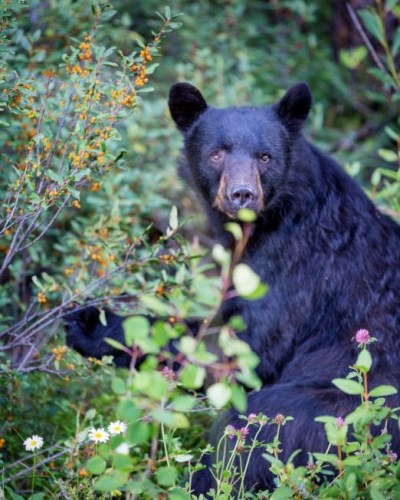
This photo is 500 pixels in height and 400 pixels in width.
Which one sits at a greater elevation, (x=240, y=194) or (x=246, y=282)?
(x=246, y=282)

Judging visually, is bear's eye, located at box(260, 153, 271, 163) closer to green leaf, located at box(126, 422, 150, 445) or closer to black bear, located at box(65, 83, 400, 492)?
black bear, located at box(65, 83, 400, 492)

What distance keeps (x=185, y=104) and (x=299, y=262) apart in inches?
48.1

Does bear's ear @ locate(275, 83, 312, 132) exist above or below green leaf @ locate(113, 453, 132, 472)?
above

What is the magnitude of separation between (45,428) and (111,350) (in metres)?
0.61

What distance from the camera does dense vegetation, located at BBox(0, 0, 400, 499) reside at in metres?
2.70

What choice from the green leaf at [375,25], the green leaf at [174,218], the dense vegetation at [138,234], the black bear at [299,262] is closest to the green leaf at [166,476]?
the dense vegetation at [138,234]

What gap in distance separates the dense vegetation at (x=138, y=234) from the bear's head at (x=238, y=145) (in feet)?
0.98

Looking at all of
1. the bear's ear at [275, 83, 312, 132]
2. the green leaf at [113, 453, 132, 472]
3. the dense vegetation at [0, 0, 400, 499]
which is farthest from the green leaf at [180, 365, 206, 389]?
the bear's ear at [275, 83, 312, 132]

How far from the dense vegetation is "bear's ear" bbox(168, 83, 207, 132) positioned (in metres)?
0.31

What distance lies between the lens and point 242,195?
4.21 metres

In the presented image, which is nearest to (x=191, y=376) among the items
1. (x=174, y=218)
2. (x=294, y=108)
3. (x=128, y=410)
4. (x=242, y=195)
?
(x=128, y=410)

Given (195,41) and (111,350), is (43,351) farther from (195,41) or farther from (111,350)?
(195,41)

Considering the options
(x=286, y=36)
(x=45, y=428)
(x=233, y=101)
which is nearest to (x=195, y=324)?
(x=45, y=428)

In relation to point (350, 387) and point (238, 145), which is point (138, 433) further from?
point (238, 145)
